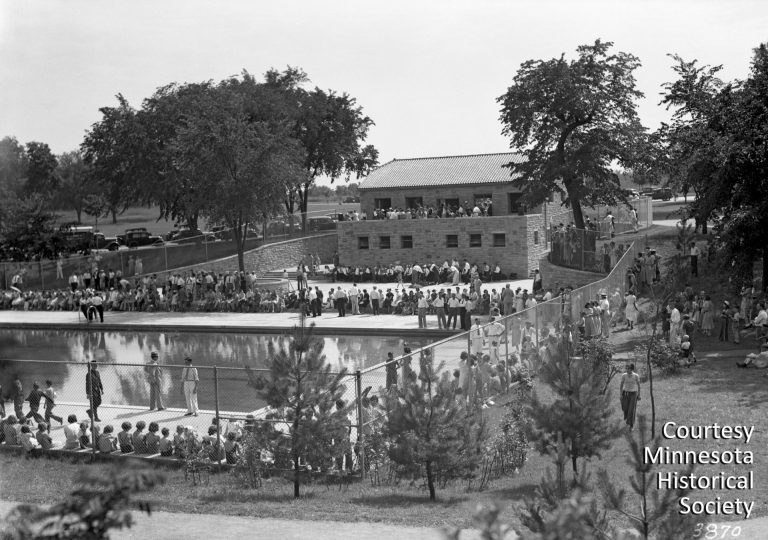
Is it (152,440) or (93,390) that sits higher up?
(93,390)

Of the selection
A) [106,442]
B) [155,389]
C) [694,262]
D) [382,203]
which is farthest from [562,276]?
[106,442]

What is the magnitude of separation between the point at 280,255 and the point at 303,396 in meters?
37.8

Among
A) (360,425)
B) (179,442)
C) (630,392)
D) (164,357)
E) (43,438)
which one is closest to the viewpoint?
(360,425)

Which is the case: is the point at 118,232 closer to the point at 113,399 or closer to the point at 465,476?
the point at 113,399

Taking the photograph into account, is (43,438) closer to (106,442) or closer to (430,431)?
(106,442)

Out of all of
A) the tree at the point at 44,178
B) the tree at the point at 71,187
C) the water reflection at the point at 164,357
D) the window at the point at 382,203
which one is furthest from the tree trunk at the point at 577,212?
the tree at the point at 71,187

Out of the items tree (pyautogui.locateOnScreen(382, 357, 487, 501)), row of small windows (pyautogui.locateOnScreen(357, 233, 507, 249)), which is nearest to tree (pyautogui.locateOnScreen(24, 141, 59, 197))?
row of small windows (pyautogui.locateOnScreen(357, 233, 507, 249))

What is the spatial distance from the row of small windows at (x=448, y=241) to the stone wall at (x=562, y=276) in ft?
19.5

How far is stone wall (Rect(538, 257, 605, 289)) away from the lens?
35.3m

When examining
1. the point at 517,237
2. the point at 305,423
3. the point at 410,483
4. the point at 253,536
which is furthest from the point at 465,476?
the point at 517,237

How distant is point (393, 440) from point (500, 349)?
667 cm

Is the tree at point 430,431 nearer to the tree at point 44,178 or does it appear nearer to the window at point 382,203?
the window at point 382,203

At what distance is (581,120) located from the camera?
3988cm

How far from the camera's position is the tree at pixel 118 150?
172 feet
